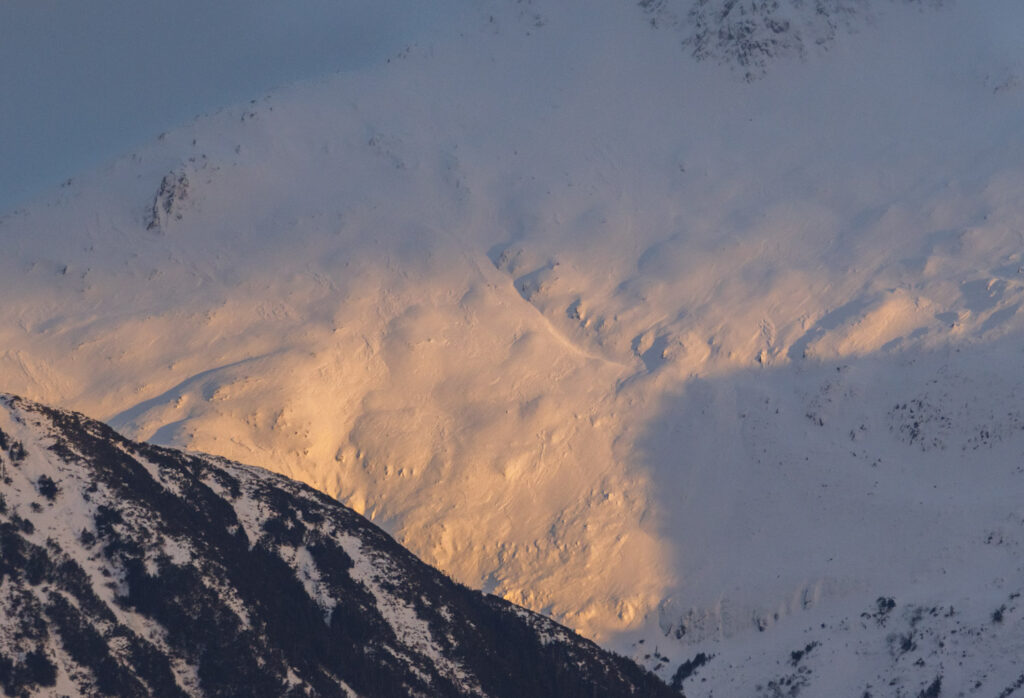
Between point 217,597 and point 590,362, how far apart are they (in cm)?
5674

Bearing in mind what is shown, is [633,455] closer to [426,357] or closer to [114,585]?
[426,357]

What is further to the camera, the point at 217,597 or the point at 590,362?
the point at 590,362

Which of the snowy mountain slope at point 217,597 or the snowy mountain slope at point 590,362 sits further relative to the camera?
the snowy mountain slope at point 590,362

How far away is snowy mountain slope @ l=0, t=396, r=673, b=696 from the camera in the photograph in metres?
121

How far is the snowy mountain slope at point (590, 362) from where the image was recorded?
6171 inches

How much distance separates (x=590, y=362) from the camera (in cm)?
17612

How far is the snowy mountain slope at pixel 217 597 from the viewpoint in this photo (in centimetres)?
12088

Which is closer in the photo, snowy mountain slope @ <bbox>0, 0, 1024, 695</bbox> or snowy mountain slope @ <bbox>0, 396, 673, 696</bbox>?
snowy mountain slope @ <bbox>0, 396, 673, 696</bbox>

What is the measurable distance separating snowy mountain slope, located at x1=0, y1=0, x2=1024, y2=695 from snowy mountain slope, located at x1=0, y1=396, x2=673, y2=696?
1033 cm

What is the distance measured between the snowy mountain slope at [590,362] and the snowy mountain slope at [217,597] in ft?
33.9

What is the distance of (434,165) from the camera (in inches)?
7820

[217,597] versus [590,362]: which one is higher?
[590,362]

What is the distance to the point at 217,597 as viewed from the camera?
424 ft

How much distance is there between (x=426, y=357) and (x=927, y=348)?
4630 centimetres
